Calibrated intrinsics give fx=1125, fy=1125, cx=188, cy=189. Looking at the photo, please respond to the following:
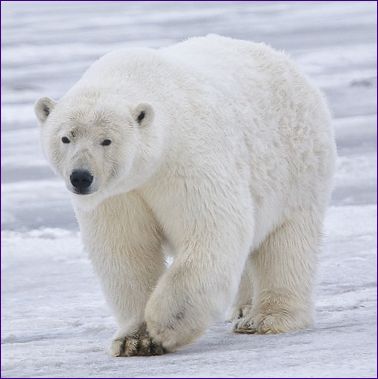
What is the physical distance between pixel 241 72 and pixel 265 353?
1.56m

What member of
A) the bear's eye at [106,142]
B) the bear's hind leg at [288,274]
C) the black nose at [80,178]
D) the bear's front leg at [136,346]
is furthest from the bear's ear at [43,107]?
the bear's hind leg at [288,274]

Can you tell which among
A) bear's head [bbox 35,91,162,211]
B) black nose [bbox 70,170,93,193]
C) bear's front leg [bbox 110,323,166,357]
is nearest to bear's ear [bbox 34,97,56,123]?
bear's head [bbox 35,91,162,211]

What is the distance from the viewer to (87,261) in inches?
279

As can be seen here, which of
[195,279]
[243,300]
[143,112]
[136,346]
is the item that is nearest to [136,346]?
[136,346]

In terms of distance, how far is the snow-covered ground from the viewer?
13.9ft

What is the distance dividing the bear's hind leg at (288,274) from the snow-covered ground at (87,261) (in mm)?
145

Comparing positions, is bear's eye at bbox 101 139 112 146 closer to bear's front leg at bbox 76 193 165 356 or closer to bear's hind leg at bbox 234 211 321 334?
bear's front leg at bbox 76 193 165 356

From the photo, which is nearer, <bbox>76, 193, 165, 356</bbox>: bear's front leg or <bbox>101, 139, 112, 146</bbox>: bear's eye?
<bbox>101, 139, 112, 146</bbox>: bear's eye

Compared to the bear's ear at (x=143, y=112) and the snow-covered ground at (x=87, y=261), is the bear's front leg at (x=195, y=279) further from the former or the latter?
the bear's ear at (x=143, y=112)

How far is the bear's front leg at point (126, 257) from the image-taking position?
185 inches

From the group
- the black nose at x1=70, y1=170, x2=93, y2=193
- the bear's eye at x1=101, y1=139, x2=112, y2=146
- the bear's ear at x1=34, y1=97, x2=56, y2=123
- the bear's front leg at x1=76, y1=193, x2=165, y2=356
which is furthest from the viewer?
the bear's front leg at x1=76, y1=193, x2=165, y2=356

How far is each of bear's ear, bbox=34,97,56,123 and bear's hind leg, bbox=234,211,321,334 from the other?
1.38m

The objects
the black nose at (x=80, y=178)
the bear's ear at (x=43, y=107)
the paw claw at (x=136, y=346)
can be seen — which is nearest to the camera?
the black nose at (x=80, y=178)

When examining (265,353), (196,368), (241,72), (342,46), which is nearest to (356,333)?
(265,353)
